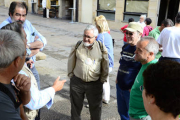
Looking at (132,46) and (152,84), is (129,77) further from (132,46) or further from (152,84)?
(152,84)

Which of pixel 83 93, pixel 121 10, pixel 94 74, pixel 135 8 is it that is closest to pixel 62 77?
pixel 83 93

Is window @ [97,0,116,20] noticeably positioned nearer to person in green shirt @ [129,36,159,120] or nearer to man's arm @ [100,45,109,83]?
man's arm @ [100,45,109,83]

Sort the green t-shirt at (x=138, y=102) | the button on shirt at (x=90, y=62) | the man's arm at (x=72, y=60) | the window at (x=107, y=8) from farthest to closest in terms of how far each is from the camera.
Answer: the window at (x=107, y=8)
the man's arm at (x=72, y=60)
the button on shirt at (x=90, y=62)
the green t-shirt at (x=138, y=102)

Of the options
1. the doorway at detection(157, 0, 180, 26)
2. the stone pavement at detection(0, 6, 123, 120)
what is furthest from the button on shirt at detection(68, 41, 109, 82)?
the doorway at detection(157, 0, 180, 26)

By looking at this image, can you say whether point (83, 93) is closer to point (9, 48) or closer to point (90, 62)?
point (90, 62)

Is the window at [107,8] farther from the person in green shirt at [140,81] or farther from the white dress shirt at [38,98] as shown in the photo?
the white dress shirt at [38,98]

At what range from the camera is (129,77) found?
2.72 m

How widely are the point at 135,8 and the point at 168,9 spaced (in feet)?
7.31

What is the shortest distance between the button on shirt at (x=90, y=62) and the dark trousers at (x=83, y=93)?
10 centimetres

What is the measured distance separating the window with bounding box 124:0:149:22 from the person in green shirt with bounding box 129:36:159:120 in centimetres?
1153

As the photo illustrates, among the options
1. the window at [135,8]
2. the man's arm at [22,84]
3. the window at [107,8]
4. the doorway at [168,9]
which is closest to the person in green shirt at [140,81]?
the man's arm at [22,84]

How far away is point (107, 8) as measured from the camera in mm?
15633

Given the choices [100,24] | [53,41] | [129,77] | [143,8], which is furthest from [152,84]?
[143,8]

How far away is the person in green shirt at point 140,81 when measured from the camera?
2.22 metres
